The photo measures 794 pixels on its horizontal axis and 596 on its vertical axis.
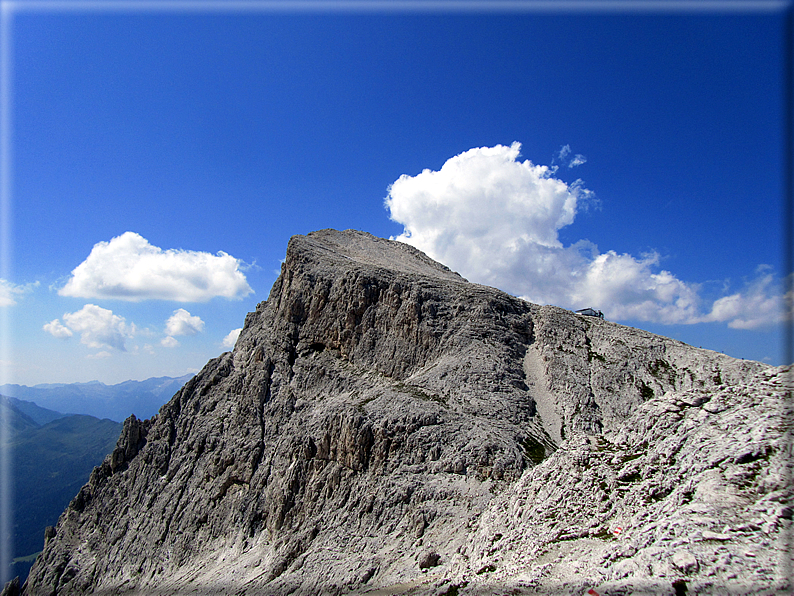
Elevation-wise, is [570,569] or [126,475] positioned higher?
[570,569]

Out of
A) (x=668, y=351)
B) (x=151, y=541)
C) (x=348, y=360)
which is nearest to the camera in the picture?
(x=668, y=351)

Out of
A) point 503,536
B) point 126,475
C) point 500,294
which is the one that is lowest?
point 126,475

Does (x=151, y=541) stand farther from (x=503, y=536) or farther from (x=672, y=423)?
(x=672, y=423)

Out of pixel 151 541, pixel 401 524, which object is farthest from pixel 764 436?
pixel 151 541

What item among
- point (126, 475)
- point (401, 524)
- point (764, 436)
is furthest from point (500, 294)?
point (126, 475)

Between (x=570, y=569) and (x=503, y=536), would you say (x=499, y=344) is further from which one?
(x=570, y=569)

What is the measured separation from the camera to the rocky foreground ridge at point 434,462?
1662cm

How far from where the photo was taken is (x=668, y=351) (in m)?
53.1

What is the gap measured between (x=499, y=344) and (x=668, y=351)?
21146 millimetres

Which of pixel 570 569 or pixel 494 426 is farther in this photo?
pixel 494 426

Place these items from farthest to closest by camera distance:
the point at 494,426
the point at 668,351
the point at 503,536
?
1. the point at 668,351
2. the point at 494,426
3. the point at 503,536

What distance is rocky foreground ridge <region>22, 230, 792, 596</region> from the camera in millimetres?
16625

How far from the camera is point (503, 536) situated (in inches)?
965

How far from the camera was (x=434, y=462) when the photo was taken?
140ft
